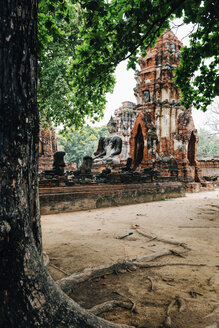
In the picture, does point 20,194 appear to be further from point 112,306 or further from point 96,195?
point 96,195

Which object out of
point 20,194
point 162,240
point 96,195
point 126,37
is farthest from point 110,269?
point 96,195

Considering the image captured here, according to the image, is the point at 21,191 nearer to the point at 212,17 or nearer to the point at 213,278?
the point at 213,278

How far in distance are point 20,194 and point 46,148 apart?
16.5 m

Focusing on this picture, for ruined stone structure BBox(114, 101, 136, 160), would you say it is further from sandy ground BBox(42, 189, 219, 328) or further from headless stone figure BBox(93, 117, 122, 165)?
sandy ground BBox(42, 189, 219, 328)

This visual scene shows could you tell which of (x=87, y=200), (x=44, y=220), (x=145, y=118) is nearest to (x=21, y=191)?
(x=44, y=220)

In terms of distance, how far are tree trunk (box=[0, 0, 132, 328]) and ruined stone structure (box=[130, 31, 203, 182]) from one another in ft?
37.8

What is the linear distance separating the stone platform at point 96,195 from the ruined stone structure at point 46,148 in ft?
31.8

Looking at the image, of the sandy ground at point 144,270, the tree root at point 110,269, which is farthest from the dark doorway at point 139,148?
the tree root at point 110,269

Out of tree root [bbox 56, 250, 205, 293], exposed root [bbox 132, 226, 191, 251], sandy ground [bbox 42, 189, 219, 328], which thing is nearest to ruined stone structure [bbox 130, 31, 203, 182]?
sandy ground [bbox 42, 189, 219, 328]

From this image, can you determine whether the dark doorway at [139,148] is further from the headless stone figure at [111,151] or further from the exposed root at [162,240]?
the exposed root at [162,240]

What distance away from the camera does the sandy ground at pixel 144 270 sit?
5.02ft

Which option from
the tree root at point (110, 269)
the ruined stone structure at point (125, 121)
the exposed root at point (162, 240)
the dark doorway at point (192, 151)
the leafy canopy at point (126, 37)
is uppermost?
the ruined stone structure at point (125, 121)

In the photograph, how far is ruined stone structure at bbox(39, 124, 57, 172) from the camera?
16142mm

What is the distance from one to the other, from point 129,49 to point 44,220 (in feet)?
12.4
